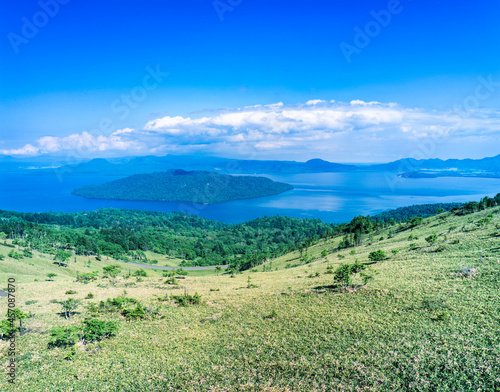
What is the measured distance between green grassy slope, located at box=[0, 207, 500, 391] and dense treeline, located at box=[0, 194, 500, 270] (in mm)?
49387

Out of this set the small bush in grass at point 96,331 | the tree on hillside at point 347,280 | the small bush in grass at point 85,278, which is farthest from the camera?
the small bush in grass at point 85,278

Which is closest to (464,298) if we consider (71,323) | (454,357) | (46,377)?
(454,357)

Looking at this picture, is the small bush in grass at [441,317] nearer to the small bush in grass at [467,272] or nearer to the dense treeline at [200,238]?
the small bush in grass at [467,272]

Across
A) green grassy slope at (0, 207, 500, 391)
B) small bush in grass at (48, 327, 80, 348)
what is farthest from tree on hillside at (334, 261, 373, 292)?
small bush in grass at (48, 327, 80, 348)

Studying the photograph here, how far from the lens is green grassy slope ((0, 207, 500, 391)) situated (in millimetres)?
15617

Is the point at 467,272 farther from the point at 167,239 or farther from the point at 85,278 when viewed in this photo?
the point at 167,239

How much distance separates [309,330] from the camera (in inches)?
858

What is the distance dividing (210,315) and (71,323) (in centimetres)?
1284

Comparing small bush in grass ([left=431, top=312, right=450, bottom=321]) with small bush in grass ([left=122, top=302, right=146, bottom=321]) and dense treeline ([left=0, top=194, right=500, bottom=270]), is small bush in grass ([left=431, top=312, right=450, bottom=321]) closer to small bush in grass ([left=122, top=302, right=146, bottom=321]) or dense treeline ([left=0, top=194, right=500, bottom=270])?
small bush in grass ([left=122, top=302, right=146, bottom=321])

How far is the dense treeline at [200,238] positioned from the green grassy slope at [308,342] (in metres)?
49.4

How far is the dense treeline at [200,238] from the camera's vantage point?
277 feet

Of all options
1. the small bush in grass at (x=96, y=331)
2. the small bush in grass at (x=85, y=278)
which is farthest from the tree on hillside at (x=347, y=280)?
→ the small bush in grass at (x=85, y=278)

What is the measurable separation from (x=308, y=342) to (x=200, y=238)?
162300 mm

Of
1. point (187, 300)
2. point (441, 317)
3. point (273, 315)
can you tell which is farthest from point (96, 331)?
point (441, 317)
